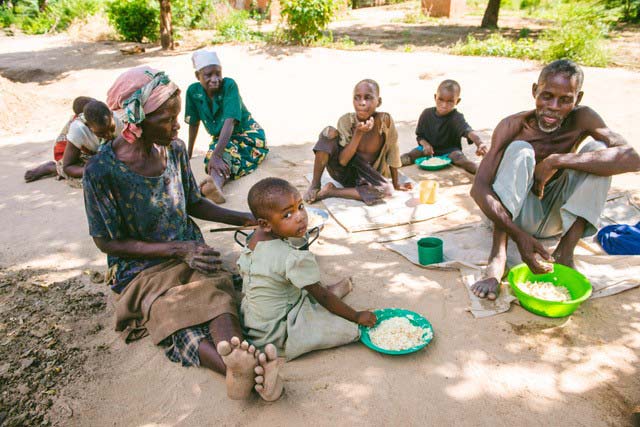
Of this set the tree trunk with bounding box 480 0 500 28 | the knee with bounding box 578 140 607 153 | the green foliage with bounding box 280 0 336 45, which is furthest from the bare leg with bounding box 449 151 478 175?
the tree trunk with bounding box 480 0 500 28

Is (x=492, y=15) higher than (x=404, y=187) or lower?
higher

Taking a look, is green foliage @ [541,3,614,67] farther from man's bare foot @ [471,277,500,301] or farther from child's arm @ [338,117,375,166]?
man's bare foot @ [471,277,500,301]

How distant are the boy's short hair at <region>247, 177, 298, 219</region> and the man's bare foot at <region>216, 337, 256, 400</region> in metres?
0.65

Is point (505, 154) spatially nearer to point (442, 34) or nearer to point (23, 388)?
point (23, 388)

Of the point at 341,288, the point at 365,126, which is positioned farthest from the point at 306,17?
the point at 341,288

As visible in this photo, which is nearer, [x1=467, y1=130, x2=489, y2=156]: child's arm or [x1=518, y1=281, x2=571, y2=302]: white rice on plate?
[x1=518, y1=281, x2=571, y2=302]: white rice on plate

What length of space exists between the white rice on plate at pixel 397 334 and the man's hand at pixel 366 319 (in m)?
0.06

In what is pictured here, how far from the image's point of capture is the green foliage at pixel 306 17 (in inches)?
418

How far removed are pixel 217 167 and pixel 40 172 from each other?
2.19m

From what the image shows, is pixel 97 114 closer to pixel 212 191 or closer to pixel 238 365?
pixel 212 191

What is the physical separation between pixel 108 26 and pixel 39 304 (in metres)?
A: 14.9

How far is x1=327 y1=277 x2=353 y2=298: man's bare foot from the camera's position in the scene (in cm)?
281

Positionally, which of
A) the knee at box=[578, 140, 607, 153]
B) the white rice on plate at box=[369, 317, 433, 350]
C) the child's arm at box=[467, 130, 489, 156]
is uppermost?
the knee at box=[578, 140, 607, 153]

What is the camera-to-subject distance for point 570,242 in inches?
112
